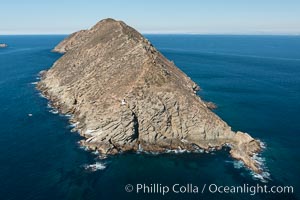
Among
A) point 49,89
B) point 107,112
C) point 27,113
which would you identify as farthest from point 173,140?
point 49,89

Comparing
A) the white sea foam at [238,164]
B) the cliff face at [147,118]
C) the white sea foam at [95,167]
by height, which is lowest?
the white sea foam at [95,167]

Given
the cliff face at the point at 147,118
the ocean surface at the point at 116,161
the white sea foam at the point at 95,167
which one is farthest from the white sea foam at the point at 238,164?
the white sea foam at the point at 95,167

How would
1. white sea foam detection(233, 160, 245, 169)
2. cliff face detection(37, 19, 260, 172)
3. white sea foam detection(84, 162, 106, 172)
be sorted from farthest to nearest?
cliff face detection(37, 19, 260, 172) < white sea foam detection(233, 160, 245, 169) < white sea foam detection(84, 162, 106, 172)

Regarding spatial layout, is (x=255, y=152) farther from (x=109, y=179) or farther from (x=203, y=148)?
(x=109, y=179)

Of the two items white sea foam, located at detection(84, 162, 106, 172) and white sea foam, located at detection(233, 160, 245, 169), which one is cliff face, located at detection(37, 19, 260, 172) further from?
white sea foam, located at detection(84, 162, 106, 172)

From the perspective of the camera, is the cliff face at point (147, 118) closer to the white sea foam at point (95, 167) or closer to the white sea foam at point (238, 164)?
the white sea foam at point (238, 164)

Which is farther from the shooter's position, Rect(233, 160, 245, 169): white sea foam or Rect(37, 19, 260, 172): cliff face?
Rect(37, 19, 260, 172): cliff face

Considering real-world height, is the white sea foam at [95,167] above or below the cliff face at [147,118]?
below

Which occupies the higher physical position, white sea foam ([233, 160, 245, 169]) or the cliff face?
the cliff face

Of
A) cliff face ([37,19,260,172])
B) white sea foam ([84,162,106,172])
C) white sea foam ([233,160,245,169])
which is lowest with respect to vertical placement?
white sea foam ([84,162,106,172])

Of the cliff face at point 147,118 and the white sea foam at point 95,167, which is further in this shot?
the cliff face at point 147,118

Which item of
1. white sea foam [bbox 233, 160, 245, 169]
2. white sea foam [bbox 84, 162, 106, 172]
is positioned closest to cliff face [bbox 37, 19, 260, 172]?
white sea foam [bbox 233, 160, 245, 169]
